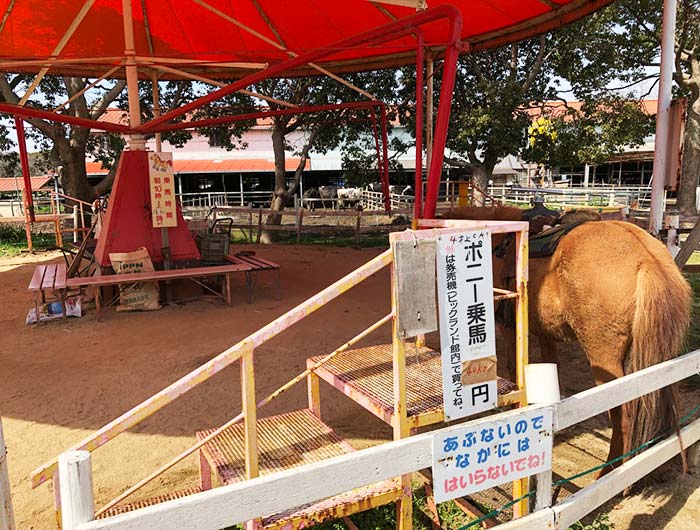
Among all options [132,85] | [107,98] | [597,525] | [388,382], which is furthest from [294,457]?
Result: [107,98]

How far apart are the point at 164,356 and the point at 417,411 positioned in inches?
164

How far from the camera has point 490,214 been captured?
502 centimetres

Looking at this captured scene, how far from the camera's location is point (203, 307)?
25.8 feet

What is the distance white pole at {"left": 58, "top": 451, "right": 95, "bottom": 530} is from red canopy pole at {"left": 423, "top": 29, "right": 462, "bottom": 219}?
2.73 m

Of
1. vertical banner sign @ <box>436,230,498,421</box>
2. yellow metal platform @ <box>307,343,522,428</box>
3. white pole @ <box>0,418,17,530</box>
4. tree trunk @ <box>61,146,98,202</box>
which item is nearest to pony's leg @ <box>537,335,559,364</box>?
yellow metal platform @ <box>307,343,522,428</box>

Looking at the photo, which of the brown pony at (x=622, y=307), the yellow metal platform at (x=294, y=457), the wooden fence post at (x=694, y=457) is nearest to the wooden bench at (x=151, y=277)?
the yellow metal platform at (x=294, y=457)

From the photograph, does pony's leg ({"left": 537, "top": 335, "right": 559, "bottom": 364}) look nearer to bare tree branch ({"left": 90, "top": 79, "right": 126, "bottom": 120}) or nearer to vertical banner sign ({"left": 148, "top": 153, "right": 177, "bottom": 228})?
vertical banner sign ({"left": 148, "top": 153, "right": 177, "bottom": 228})

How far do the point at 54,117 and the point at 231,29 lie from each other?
3726 millimetres

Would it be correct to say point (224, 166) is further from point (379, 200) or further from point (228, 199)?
point (379, 200)

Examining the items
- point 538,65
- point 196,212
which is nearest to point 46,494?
point 538,65

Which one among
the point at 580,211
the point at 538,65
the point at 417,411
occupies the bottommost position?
the point at 417,411

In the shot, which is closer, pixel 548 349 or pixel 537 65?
pixel 548 349

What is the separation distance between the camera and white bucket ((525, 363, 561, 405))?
2.18 m

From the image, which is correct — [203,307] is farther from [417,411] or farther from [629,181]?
[629,181]
